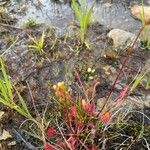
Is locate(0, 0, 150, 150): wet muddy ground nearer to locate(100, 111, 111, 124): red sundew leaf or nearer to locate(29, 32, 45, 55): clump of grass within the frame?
locate(29, 32, 45, 55): clump of grass

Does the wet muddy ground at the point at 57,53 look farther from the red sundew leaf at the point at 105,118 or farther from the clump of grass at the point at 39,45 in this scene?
the red sundew leaf at the point at 105,118

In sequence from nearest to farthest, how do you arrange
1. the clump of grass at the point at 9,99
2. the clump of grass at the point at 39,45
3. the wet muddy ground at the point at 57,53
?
the clump of grass at the point at 9,99, the wet muddy ground at the point at 57,53, the clump of grass at the point at 39,45

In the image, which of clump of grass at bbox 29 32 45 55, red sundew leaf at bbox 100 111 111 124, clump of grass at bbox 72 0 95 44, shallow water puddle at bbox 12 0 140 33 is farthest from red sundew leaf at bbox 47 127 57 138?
shallow water puddle at bbox 12 0 140 33

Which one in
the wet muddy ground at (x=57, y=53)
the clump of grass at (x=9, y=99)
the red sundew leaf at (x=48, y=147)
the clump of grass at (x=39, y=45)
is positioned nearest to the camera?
the red sundew leaf at (x=48, y=147)

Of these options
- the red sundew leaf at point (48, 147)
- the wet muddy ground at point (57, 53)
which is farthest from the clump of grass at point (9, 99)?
the red sundew leaf at point (48, 147)

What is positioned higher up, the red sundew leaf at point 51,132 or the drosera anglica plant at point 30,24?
the drosera anglica plant at point 30,24

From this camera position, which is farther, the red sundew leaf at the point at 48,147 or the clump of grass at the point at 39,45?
the clump of grass at the point at 39,45

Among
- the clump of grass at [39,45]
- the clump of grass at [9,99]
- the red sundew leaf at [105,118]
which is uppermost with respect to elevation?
the clump of grass at [39,45]

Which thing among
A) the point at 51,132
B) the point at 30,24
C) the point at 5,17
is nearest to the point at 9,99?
the point at 51,132

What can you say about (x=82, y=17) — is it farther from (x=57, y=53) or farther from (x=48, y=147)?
(x=48, y=147)
